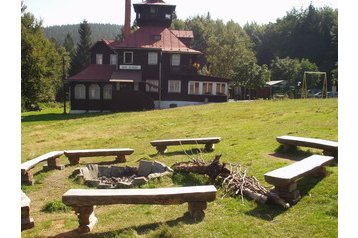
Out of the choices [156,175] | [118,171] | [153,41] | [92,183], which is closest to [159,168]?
[156,175]

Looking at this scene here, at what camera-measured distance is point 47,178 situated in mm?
10578

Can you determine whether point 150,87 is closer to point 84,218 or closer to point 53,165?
point 53,165

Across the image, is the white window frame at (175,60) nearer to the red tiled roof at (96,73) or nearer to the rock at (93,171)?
the red tiled roof at (96,73)

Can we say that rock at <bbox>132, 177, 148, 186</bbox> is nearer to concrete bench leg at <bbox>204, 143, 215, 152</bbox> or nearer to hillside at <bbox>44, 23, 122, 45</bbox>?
concrete bench leg at <bbox>204, 143, 215, 152</bbox>

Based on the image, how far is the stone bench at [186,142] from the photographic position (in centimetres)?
1328

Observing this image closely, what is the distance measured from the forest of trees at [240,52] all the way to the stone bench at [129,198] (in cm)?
3026

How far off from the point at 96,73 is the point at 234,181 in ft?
100

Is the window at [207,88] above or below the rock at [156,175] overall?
above

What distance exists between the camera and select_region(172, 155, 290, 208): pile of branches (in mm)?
7578

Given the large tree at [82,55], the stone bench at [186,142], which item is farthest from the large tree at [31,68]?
the large tree at [82,55]

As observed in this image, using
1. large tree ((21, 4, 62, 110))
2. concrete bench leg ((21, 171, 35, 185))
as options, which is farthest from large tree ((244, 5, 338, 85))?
concrete bench leg ((21, 171, 35, 185))

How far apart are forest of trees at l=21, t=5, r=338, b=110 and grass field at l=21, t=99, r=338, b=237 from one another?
1745cm
